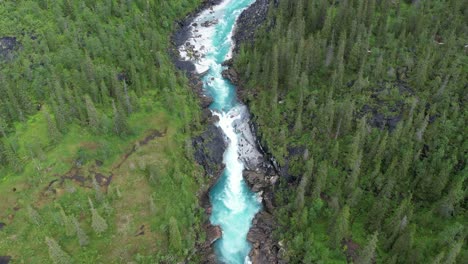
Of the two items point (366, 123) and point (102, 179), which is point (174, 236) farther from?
point (366, 123)

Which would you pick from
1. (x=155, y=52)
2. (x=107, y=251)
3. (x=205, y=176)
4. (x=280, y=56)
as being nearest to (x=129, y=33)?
(x=155, y=52)

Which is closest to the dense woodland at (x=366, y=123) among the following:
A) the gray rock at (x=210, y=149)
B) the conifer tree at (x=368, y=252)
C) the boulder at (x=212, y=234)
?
the conifer tree at (x=368, y=252)

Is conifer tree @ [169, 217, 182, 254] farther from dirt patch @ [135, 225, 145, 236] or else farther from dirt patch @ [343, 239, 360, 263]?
dirt patch @ [343, 239, 360, 263]

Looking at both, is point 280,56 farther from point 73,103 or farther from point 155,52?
point 73,103

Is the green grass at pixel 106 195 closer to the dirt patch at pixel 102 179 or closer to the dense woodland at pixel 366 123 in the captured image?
the dirt patch at pixel 102 179

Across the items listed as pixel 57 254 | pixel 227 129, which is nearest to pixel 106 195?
pixel 57 254
